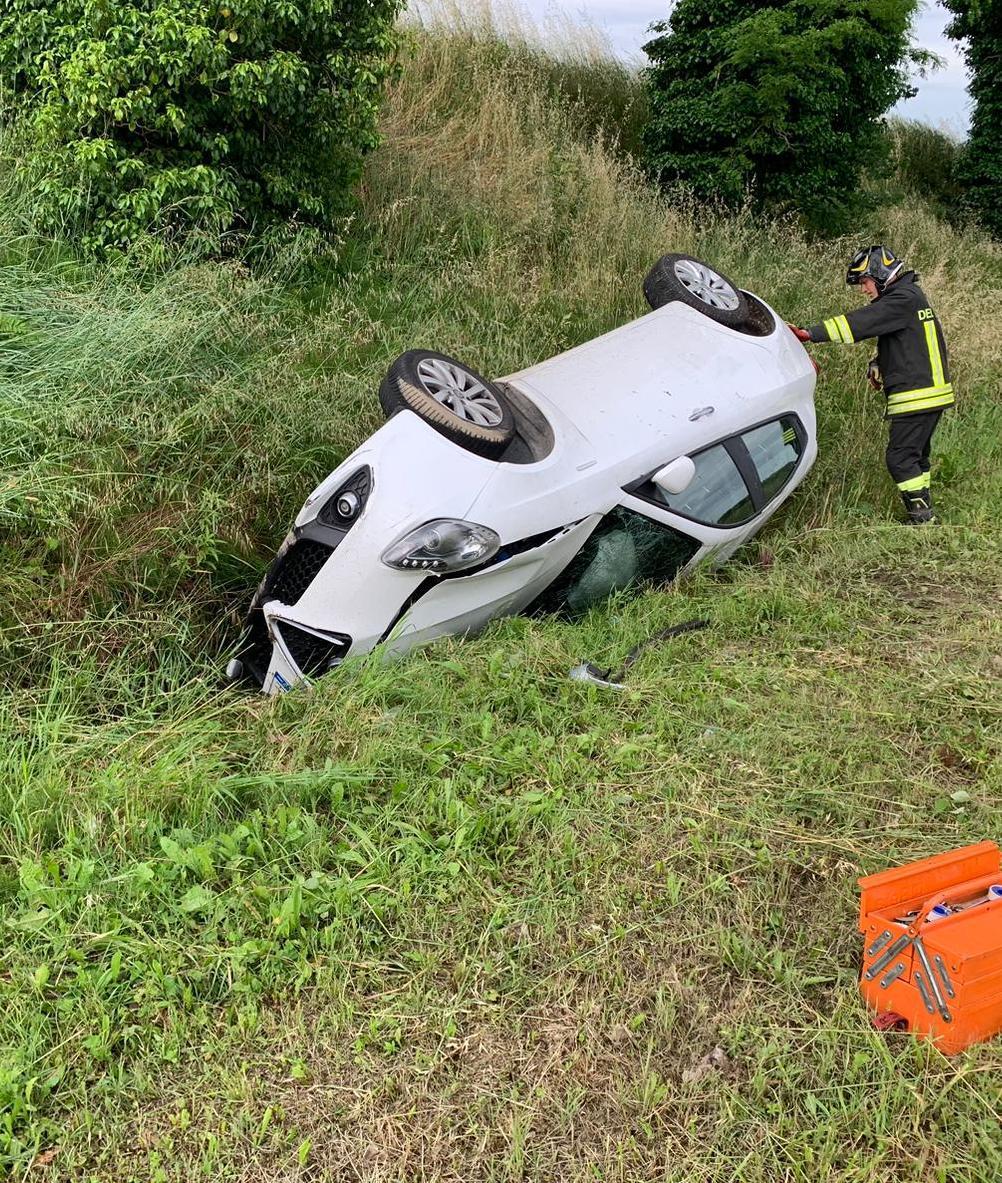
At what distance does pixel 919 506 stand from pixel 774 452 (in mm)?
1783

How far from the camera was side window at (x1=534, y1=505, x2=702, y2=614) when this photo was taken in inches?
179

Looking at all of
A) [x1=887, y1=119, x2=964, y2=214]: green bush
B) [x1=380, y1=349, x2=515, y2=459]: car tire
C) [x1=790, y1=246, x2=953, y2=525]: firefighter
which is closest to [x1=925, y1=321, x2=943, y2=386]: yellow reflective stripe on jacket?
[x1=790, y1=246, x2=953, y2=525]: firefighter

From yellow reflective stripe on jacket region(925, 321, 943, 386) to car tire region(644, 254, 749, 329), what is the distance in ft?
5.04

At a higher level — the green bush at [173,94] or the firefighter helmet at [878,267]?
the firefighter helmet at [878,267]

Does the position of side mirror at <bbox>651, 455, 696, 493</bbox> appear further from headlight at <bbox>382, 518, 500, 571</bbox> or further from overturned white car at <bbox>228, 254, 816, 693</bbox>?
headlight at <bbox>382, 518, 500, 571</bbox>

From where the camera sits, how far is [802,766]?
361cm

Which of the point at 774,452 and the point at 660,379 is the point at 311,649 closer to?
the point at 660,379

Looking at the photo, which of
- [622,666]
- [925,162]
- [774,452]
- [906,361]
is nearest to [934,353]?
[906,361]

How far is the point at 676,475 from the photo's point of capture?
445cm

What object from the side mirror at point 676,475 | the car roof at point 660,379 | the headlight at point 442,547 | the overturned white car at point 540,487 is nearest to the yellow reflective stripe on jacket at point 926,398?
the overturned white car at point 540,487

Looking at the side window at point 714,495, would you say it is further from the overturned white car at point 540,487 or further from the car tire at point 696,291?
the car tire at point 696,291

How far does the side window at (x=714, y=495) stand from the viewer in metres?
4.70

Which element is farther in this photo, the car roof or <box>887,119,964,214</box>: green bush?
<box>887,119,964,214</box>: green bush

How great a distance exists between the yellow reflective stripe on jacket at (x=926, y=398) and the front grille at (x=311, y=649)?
4231 millimetres
